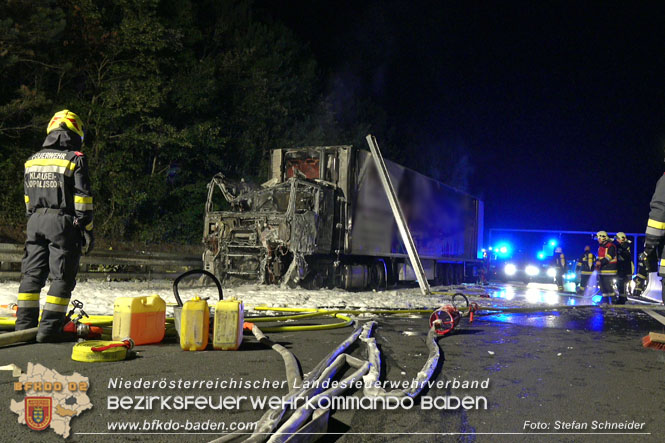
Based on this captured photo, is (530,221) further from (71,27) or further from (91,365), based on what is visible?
(91,365)

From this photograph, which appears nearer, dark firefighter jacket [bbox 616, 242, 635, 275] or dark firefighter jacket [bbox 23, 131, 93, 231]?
dark firefighter jacket [bbox 23, 131, 93, 231]

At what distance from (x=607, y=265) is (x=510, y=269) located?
1515 cm

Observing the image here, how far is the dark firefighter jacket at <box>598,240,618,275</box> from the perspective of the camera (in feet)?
43.7

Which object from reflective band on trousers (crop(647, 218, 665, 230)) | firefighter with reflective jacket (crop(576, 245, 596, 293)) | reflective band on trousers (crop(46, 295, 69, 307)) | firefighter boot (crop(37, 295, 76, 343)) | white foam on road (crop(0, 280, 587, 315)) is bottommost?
white foam on road (crop(0, 280, 587, 315))

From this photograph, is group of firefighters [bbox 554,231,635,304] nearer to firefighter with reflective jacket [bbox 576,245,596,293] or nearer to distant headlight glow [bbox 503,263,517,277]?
firefighter with reflective jacket [bbox 576,245,596,293]

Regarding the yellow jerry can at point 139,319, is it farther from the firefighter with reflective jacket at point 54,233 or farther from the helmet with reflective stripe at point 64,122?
the helmet with reflective stripe at point 64,122

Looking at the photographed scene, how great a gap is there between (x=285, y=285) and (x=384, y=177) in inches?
159

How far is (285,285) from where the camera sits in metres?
12.1

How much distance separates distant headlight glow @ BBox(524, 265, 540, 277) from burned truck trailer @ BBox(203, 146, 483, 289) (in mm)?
13450

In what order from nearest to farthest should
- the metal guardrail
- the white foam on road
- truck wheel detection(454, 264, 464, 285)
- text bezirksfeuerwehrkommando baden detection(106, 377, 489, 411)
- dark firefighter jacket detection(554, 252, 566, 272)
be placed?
text bezirksfeuerwehrkommando baden detection(106, 377, 489, 411)
the white foam on road
the metal guardrail
dark firefighter jacket detection(554, 252, 566, 272)
truck wheel detection(454, 264, 464, 285)

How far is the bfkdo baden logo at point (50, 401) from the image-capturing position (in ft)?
9.84

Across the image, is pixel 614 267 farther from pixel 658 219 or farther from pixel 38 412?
pixel 38 412

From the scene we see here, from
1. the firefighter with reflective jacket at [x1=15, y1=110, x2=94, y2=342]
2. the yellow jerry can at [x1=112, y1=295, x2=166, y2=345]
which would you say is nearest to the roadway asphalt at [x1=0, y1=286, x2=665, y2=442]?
the yellow jerry can at [x1=112, y1=295, x2=166, y2=345]

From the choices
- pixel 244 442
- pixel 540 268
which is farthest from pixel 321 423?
pixel 540 268
